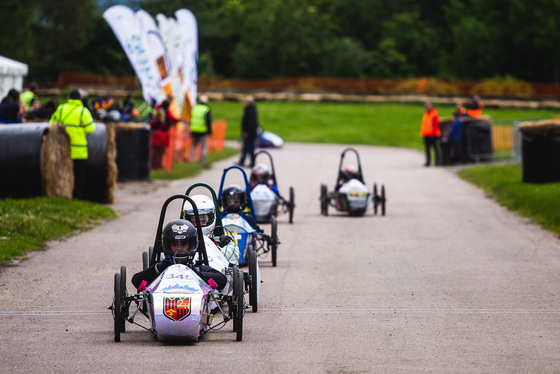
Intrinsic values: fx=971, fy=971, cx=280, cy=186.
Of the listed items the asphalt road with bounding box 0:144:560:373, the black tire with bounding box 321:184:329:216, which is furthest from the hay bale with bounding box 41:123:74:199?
the black tire with bounding box 321:184:329:216

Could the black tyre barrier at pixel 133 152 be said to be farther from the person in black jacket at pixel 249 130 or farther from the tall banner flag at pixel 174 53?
the tall banner flag at pixel 174 53

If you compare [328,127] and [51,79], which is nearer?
[328,127]

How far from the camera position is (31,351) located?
24.3ft

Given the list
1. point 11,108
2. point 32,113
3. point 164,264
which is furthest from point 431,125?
point 164,264

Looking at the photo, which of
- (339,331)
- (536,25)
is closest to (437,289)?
(339,331)

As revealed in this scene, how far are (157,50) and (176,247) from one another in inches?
832

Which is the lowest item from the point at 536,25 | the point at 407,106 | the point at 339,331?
the point at 339,331

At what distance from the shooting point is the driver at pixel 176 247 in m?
8.03

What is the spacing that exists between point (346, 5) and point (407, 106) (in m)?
37.0

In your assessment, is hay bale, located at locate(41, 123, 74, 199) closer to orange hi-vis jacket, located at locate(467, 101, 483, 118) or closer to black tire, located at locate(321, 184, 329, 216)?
black tire, located at locate(321, 184, 329, 216)

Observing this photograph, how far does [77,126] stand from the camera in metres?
17.7

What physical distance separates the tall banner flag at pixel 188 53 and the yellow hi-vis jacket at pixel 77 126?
531 inches

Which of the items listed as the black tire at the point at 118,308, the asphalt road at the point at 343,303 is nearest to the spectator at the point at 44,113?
the asphalt road at the point at 343,303

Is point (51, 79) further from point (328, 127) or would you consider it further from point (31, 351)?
point (31, 351)
